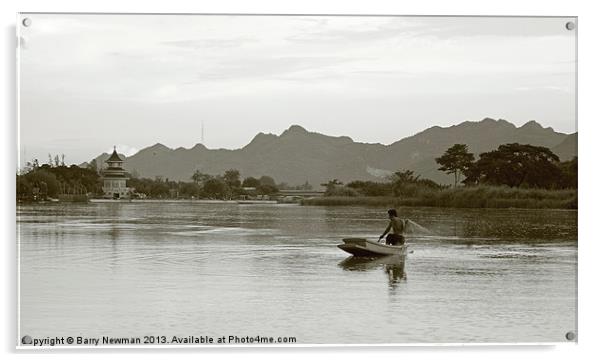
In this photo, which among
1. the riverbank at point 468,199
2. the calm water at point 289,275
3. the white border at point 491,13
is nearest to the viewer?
the calm water at point 289,275

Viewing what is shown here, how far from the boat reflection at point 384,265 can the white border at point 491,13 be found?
4.29 feet

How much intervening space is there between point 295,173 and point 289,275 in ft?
2.55

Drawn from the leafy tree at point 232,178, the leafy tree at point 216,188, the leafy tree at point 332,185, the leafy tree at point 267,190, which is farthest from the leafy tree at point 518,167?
the leafy tree at point 216,188

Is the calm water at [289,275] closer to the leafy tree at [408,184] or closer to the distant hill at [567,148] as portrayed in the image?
the leafy tree at [408,184]

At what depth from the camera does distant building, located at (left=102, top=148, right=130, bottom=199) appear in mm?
6652

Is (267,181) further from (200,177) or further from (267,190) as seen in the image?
(200,177)

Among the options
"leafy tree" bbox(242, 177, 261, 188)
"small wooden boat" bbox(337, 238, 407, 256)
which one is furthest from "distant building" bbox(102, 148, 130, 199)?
"small wooden boat" bbox(337, 238, 407, 256)

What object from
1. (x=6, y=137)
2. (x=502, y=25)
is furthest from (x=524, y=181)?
(x=6, y=137)

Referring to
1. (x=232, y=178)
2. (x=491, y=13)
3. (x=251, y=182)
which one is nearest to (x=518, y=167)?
(x=491, y=13)

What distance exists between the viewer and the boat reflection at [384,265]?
7.04 meters

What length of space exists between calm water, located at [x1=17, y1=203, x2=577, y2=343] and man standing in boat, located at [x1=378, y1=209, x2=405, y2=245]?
0.22 feet

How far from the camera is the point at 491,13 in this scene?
Result: 6.35 metres

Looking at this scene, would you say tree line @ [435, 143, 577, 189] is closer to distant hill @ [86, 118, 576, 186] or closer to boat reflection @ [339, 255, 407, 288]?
distant hill @ [86, 118, 576, 186]
